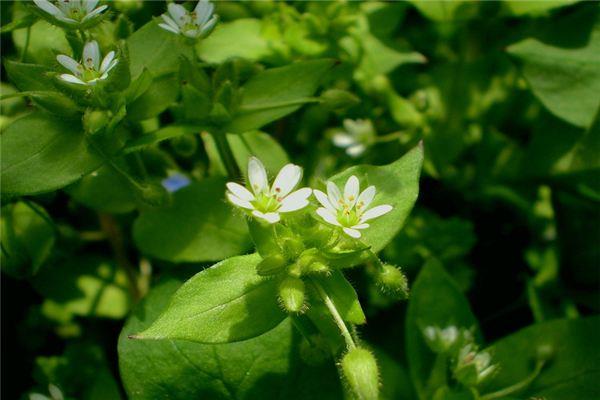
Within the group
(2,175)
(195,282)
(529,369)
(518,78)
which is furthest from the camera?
(518,78)

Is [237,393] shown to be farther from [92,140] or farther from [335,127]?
[335,127]

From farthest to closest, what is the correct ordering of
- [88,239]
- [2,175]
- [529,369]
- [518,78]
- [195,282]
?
[518,78], [88,239], [529,369], [2,175], [195,282]

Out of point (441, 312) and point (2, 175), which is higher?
point (2, 175)

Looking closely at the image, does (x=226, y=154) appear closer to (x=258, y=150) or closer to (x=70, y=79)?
(x=258, y=150)

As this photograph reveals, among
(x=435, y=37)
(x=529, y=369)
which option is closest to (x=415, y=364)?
(x=529, y=369)

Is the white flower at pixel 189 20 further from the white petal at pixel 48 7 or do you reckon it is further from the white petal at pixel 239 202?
the white petal at pixel 239 202
